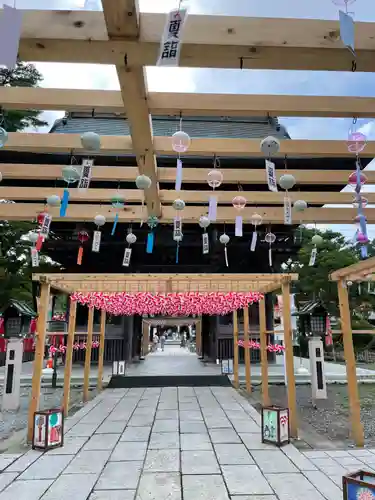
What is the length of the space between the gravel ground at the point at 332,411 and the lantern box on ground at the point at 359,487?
2.84 meters

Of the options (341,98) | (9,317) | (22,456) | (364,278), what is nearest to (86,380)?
(9,317)

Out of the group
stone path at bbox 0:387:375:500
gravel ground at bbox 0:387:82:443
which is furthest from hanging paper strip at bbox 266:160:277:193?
gravel ground at bbox 0:387:82:443

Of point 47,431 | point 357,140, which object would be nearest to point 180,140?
point 357,140

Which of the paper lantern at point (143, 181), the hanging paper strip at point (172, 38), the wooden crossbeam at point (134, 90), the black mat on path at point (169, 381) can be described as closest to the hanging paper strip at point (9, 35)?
the wooden crossbeam at point (134, 90)

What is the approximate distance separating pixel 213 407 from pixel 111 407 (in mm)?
2077

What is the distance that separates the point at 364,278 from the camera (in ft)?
16.3

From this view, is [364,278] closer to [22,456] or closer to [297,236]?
[22,456]

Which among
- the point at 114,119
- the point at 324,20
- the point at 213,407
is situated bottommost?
the point at 213,407

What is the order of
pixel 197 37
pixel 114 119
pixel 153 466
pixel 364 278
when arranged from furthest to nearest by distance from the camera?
pixel 114 119 → pixel 364 278 → pixel 153 466 → pixel 197 37

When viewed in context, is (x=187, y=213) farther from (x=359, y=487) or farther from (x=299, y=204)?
(x=359, y=487)

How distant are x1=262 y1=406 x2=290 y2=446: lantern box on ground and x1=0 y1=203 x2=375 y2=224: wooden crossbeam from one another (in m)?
3.10

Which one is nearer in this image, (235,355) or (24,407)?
(24,407)

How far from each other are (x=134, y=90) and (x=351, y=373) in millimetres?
4563

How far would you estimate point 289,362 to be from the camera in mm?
5555
